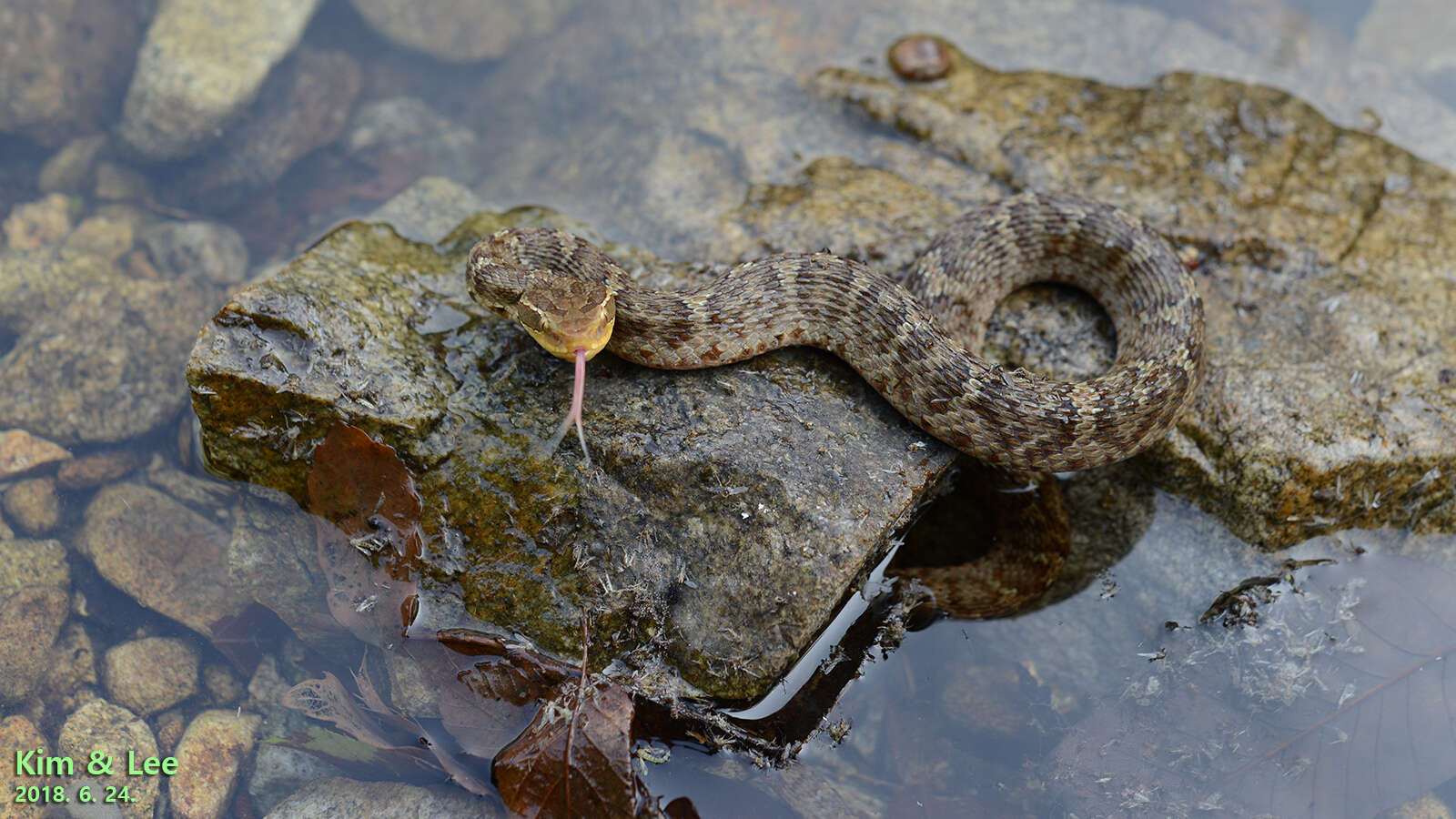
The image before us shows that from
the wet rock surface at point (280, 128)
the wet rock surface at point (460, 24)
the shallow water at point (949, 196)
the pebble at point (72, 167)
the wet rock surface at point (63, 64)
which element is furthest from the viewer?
the wet rock surface at point (460, 24)

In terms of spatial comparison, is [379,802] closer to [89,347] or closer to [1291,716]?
[89,347]

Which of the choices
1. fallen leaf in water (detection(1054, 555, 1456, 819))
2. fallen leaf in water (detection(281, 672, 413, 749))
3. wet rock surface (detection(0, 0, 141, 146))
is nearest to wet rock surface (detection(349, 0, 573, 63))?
wet rock surface (detection(0, 0, 141, 146))

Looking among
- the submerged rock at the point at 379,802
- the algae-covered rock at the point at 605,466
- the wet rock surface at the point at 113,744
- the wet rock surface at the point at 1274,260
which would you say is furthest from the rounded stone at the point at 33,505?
the wet rock surface at the point at 1274,260

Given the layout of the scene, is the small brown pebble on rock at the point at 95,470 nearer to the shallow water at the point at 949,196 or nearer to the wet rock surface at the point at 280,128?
the shallow water at the point at 949,196

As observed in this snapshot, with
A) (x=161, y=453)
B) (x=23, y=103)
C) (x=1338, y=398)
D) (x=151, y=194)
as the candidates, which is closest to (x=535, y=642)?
(x=161, y=453)

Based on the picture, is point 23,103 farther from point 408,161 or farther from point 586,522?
point 586,522

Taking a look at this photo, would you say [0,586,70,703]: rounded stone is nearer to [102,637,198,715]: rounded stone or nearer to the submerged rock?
[102,637,198,715]: rounded stone

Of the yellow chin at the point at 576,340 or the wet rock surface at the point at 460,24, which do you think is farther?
the wet rock surface at the point at 460,24
